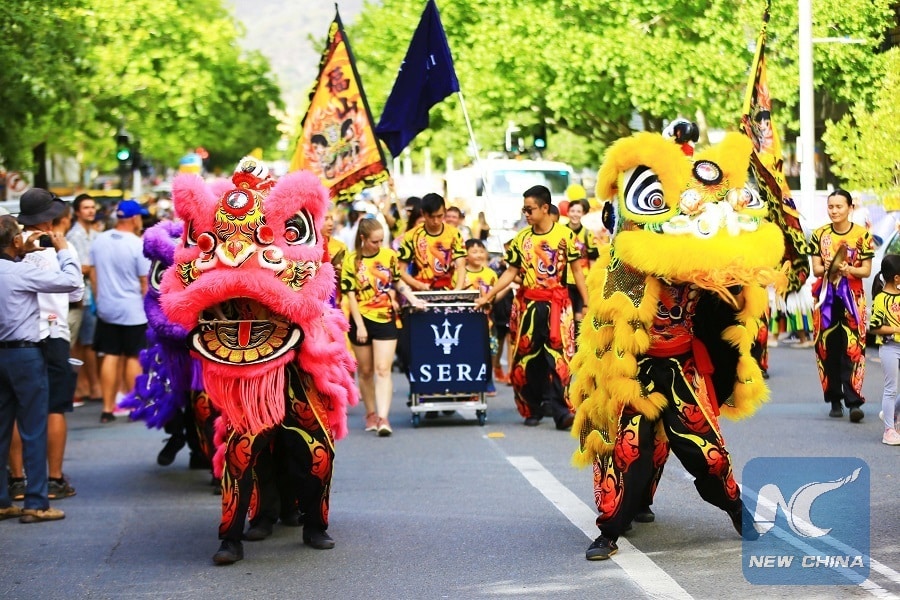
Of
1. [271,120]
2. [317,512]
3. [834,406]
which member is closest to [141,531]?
[317,512]

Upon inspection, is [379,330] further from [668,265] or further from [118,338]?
[668,265]

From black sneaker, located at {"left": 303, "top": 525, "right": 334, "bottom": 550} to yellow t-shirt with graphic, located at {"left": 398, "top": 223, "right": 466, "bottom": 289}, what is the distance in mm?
5403

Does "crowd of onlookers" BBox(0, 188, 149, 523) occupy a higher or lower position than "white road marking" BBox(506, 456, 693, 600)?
higher

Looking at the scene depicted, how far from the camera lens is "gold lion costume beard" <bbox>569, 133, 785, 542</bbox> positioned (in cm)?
735

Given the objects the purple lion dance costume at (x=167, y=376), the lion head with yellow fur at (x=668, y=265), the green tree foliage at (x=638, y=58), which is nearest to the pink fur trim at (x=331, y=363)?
the lion head with yellow fur at (x=668, y=265)

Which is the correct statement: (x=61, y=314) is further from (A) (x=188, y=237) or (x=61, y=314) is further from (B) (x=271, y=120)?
(B) (x=271, y=120)

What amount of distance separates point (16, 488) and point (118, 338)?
447 cm

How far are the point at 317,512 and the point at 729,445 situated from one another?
4.53 m

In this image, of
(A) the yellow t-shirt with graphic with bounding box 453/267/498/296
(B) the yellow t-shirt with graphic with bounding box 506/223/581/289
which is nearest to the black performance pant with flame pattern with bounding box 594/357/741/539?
(B) the yellow t-shirt with graphic with bounding box 506/223/581/289

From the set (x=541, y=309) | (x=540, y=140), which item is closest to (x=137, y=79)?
(x=540, y=140)

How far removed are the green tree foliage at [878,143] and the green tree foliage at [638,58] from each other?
8.13ft

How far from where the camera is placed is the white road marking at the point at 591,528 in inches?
274

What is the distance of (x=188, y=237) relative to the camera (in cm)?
796

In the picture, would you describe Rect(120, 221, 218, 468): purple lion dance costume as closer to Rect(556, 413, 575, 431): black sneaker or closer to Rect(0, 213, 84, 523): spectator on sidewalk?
Rect(0, 213, 84, 523): spectator on sidewalk
